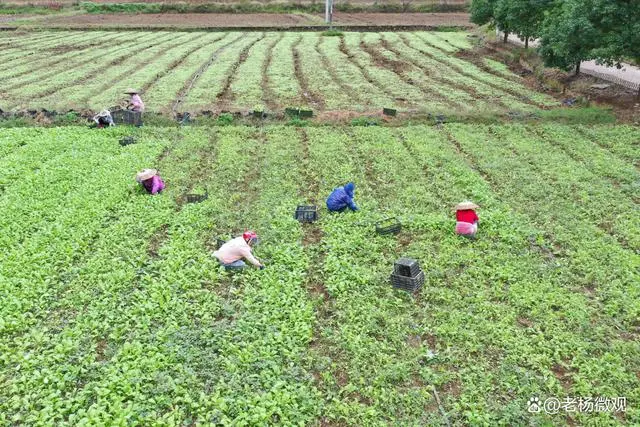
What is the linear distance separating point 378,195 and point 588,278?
17.7 ft

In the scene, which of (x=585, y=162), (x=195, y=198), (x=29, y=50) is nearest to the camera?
(x=195, y=198)

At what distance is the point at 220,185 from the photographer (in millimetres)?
14180

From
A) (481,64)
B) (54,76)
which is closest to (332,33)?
(481,64)

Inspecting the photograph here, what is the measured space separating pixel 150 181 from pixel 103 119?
6754mm

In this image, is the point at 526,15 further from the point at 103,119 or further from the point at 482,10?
the point at 103,119

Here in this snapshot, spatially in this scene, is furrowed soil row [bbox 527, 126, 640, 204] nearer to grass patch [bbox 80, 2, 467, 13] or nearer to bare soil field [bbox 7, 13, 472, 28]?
bare soil field [bbox 7, 13, 472, 28]

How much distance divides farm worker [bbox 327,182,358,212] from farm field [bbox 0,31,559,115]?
9.87 metres

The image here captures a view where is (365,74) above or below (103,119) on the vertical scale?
below

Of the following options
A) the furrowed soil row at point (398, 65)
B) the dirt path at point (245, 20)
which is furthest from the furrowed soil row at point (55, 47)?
the furrowed soil row at point (398, 65)

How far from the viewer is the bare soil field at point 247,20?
53562 mm

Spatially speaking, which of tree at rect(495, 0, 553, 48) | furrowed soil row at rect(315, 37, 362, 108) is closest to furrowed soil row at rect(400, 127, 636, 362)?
furrowed soil row at rect(315, 37, 362, 108)

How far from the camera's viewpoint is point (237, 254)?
10.1 metres

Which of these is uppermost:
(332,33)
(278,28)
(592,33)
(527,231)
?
(592,33)

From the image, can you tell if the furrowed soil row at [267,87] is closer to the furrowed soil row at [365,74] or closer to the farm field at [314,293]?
the furrowed soil row at [365,74]
